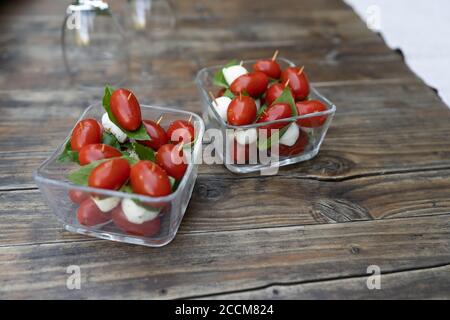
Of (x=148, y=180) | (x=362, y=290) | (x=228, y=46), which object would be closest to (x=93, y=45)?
(x=228, y=46)

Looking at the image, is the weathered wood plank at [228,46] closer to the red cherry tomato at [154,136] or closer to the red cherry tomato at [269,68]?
the red cherry tomato at [269,68]

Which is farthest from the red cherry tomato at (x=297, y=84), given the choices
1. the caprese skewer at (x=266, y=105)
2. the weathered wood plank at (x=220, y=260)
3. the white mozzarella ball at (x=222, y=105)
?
the weathered wood plank at (x=220, y=260)

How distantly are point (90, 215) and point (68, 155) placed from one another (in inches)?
3.6

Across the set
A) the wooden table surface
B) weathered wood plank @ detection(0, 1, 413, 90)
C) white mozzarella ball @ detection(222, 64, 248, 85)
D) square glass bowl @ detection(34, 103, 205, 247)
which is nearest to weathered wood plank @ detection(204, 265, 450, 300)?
the wooden table surface

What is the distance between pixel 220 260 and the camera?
2.06 ft

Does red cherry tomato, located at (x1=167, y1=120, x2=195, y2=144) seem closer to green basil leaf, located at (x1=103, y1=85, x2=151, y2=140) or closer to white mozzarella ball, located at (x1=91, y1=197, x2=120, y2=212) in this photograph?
green basil leaf, located at (x1=103, y1=85, x2=151, y2=140)

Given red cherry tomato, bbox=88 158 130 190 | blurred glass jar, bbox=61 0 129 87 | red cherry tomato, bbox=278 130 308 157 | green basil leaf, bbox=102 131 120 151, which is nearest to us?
red cherry tomato, bbox=88 158 130 190

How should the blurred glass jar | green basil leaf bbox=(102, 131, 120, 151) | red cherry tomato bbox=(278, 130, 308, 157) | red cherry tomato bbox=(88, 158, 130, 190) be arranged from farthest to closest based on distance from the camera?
1. the blurred glass jar
2. red cherry tomato bbox=(278, 130, 308, 157)
3. green basil leaf bbox=(102, 131, 120, 151)
4. red cherry tomato bbox=(88, 158, 130, 190)

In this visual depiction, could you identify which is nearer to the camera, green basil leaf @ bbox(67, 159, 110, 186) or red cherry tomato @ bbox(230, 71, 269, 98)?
green basil leaf @ bbox(67, 159, 110, 186)

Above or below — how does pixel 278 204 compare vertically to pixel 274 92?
below

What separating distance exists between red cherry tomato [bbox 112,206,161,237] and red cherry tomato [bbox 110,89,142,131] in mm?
129

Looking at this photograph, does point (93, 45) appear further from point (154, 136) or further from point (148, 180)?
point (148, 180)

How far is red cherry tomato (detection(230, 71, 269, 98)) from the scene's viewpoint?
766mm

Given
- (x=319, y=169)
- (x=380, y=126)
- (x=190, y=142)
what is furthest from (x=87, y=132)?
(x=380, y=126)
